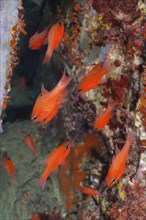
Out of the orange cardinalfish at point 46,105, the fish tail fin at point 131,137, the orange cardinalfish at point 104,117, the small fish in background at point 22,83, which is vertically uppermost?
the orange cardinalfish at point 46,105

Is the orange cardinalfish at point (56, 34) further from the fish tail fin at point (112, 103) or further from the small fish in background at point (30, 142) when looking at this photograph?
the small fish in background at point (30, 142)

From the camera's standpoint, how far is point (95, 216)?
3924mm

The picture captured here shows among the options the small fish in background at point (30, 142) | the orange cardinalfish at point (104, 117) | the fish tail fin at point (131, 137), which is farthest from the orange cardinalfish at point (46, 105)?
the small fish in background at point (30, 142)

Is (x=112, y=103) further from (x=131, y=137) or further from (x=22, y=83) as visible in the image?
(x=22, y=83)

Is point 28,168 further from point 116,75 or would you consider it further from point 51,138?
point 116,75

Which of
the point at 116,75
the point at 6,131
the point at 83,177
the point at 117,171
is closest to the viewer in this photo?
the point at 117,171

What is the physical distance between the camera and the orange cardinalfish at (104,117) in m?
3.29

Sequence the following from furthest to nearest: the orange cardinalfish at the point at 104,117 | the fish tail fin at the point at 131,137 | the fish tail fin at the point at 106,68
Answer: the orange cardinalfish at the point at 104,117, the fish tail fin at the point at 106,68, the fish tail fin at the point at 131,137

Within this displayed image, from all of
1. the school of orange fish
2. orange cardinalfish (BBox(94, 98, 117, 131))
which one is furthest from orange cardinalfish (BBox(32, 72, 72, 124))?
orange cardinalfish (BBox(94, 98, 117, 131))

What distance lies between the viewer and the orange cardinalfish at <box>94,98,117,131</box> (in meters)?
3.29

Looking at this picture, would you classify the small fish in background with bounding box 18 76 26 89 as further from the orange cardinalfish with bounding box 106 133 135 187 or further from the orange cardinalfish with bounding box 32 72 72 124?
the orange cardinalfish with bounding box 106 133 135 187

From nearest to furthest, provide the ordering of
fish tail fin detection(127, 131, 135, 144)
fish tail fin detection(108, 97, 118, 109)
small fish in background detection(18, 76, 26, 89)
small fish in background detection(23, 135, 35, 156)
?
fish tail fin detection(127, 131, 135, 144) → fish tail fin detection(108, 97, 118, 109) → small fish in background detection(23, 135, 35, 156) → small fish in background detection(18, 76, 26, 89)

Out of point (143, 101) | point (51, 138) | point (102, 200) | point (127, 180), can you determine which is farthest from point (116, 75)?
point (51, 138)

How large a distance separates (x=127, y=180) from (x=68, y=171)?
78.7 inches
